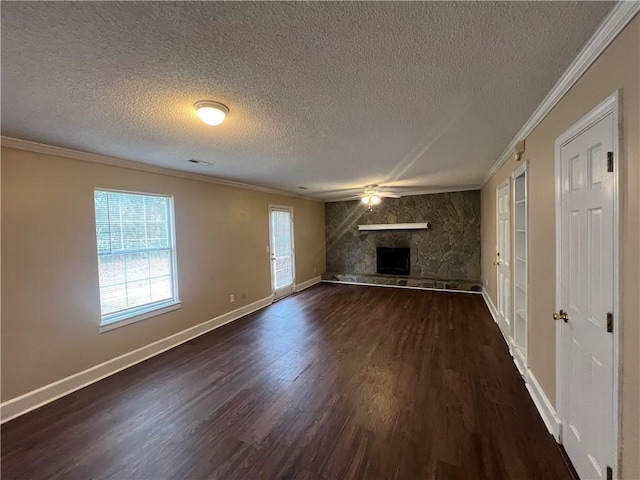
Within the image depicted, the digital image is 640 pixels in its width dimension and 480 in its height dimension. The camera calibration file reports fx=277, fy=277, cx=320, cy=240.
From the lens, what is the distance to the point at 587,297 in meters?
1.51

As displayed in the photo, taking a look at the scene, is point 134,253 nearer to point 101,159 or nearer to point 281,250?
point 101,159

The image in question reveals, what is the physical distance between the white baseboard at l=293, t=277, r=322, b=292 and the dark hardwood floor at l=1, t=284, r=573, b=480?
296 cm

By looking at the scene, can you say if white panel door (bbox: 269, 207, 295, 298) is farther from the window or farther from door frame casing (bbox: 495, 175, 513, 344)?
door frame casing (bbox: 495, 175, 513, 344)

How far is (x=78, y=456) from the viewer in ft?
6.27

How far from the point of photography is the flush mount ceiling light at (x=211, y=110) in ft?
5.90

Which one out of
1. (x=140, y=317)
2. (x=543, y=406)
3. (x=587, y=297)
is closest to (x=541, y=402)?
(x=543, y=406)

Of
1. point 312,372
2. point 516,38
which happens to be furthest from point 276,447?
point 516,38

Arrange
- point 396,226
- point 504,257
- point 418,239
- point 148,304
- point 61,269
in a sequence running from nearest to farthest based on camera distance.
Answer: point 61,269
point 148,304
point 504,257
point 418,239
point 396,226

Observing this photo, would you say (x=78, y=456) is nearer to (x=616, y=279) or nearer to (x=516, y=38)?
(x=616, y=279)

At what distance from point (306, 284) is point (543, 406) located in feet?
17.9

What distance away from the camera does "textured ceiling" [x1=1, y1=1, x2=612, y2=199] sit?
1.09m

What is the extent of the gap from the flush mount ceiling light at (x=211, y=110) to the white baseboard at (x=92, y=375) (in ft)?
9.44

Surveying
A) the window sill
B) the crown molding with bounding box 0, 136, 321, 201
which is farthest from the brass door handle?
the crown molding with bounding box 0, 136, 321, 201

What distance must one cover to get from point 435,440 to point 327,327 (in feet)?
7.97
